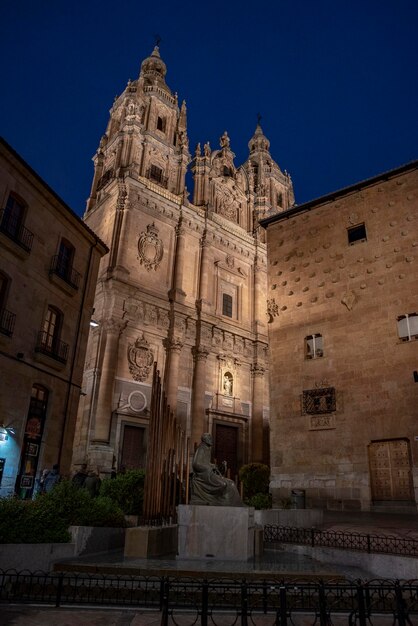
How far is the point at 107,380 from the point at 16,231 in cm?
1181

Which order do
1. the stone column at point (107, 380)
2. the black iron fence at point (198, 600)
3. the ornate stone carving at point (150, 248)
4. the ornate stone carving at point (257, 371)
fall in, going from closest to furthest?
1. the black iron fence at point (198, 600)
2. the stone column at point (107, 380)
3. the ornate stone carving at point (150, 248)
4. the ornate stone carving at point (257, 371)

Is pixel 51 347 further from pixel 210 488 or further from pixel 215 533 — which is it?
pixel 215 533

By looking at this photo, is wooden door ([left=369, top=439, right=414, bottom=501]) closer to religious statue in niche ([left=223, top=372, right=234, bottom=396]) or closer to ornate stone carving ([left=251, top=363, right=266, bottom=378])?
religious statue in niche ([left=223, top=372, right=234, bottom=396])

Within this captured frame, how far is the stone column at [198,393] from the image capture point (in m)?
30.5

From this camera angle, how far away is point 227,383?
34.3 metres

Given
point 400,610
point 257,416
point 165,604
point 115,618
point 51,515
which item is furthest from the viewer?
point 257,416

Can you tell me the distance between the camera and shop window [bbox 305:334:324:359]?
779 inches

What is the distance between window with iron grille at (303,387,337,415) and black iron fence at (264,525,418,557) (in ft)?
23.2

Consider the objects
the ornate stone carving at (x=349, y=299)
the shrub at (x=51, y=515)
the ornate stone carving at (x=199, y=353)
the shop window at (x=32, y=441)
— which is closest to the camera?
the shrub at (x=51, y=515)

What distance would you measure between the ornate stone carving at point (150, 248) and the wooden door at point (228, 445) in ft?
41.5

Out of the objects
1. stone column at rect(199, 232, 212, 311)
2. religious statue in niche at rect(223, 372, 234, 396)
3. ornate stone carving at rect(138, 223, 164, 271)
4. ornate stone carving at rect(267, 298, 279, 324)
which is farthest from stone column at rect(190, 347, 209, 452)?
ornate stone carving at rect(267, 298, 279, 324)

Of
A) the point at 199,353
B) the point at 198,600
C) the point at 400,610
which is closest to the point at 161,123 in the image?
the point at 199,353

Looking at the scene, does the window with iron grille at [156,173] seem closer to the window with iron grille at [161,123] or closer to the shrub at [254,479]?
the window with iron grille at [161,123]

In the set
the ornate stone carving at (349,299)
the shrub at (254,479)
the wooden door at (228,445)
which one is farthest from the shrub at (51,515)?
the wooden door at (228,445)
